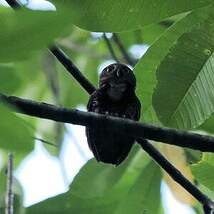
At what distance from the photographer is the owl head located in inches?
78.7

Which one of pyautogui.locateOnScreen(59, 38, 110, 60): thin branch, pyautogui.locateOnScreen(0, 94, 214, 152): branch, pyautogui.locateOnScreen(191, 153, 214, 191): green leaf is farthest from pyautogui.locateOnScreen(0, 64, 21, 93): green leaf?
pyautogui.locateOnScreen(59, 38, 110, 60): thin branch

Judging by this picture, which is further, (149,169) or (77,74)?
(149,169)

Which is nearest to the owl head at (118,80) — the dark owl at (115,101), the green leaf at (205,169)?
the dark owl at (115,101)

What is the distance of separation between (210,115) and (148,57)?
34 cm

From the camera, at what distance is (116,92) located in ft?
6.68

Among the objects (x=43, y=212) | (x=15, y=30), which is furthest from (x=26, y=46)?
(x=43, y=212)

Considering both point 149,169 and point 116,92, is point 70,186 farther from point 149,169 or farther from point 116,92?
point 116,92

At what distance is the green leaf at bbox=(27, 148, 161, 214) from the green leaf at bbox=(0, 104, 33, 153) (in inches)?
67.6

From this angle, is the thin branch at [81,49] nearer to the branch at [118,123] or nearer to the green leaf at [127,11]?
the green leaf at [127,11]

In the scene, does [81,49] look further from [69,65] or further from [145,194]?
[69,65]

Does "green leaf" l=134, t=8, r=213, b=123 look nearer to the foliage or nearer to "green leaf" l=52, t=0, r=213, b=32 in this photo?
the foliage

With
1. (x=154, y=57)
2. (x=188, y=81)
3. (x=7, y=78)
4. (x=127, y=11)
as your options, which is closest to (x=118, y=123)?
(x=127, y=11)

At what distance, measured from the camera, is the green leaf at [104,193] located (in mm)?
2635

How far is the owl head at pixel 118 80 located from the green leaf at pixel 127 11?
21cm
